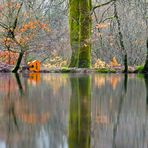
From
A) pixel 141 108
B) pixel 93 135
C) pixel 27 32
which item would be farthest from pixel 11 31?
pixel 93 135

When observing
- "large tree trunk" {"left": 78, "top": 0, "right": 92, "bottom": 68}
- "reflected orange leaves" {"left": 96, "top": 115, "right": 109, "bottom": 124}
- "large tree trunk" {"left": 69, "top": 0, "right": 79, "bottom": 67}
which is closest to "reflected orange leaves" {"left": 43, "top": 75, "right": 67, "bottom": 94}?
"reflected orange leaves" {"left": 96, "top": 115, "right": 109, "bottom": 124}

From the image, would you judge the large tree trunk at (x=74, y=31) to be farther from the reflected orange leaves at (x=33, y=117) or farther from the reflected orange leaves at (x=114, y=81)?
the reflected orange leaves at (x=33, y=117)

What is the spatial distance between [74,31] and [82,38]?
47 centimetres

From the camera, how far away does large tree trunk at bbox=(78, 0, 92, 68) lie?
39.6ft

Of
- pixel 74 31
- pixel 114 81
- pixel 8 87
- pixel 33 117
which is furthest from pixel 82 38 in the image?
pixel 33 117

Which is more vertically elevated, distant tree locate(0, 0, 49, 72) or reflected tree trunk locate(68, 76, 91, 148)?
distant tree locate(0, 0, 49, 72)

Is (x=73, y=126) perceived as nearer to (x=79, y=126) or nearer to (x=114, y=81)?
(x=79, y=126)

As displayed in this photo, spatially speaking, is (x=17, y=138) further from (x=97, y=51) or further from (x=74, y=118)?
(x=97, y=51)

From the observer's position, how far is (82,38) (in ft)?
40.5

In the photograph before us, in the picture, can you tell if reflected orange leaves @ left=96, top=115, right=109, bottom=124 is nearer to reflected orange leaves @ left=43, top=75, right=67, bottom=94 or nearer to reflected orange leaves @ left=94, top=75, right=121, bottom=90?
reflected orange leaves @ left=43, top=75, right=67, bottom=94

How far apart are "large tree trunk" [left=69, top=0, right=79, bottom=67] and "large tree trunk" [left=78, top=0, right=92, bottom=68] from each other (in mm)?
166

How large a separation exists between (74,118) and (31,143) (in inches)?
23.3

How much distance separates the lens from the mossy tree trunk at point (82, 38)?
12102 mm

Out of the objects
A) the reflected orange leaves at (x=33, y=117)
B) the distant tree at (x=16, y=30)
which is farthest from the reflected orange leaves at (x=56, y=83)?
the distant tree at (x=16, y=30)
